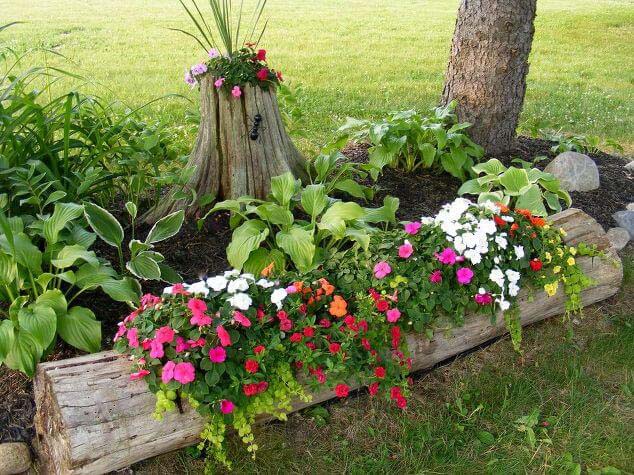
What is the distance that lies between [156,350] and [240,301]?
367 mm

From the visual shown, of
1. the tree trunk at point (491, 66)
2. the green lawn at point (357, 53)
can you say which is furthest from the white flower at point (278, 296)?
the green lawn at point (357, 53)

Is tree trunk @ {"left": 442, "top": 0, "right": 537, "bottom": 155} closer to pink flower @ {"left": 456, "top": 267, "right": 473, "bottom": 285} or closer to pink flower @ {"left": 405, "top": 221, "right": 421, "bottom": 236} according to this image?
pink flower @ {"left": 405, "top": 221, "right": 421, "bottom": 236}

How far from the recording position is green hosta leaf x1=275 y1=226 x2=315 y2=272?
2.95 meters

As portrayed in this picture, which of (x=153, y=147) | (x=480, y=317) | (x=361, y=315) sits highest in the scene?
(x=153, y=147)

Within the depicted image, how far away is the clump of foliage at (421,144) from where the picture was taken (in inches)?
166

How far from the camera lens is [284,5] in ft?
48.5

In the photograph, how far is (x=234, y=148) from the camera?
370 centimetres

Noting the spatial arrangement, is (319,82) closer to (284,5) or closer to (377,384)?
(377,384)

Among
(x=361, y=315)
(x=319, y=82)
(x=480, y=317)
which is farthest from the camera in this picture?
(x=319, y=82)

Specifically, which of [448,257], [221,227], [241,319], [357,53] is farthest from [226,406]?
[357,53]

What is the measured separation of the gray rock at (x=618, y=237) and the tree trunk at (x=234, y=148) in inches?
83.7

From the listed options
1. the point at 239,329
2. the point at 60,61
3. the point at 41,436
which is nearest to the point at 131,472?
the point at 41,436

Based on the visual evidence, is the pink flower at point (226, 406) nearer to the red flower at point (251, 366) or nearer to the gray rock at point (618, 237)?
the red flower at point (251, 366)

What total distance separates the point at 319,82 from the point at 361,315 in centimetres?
567
